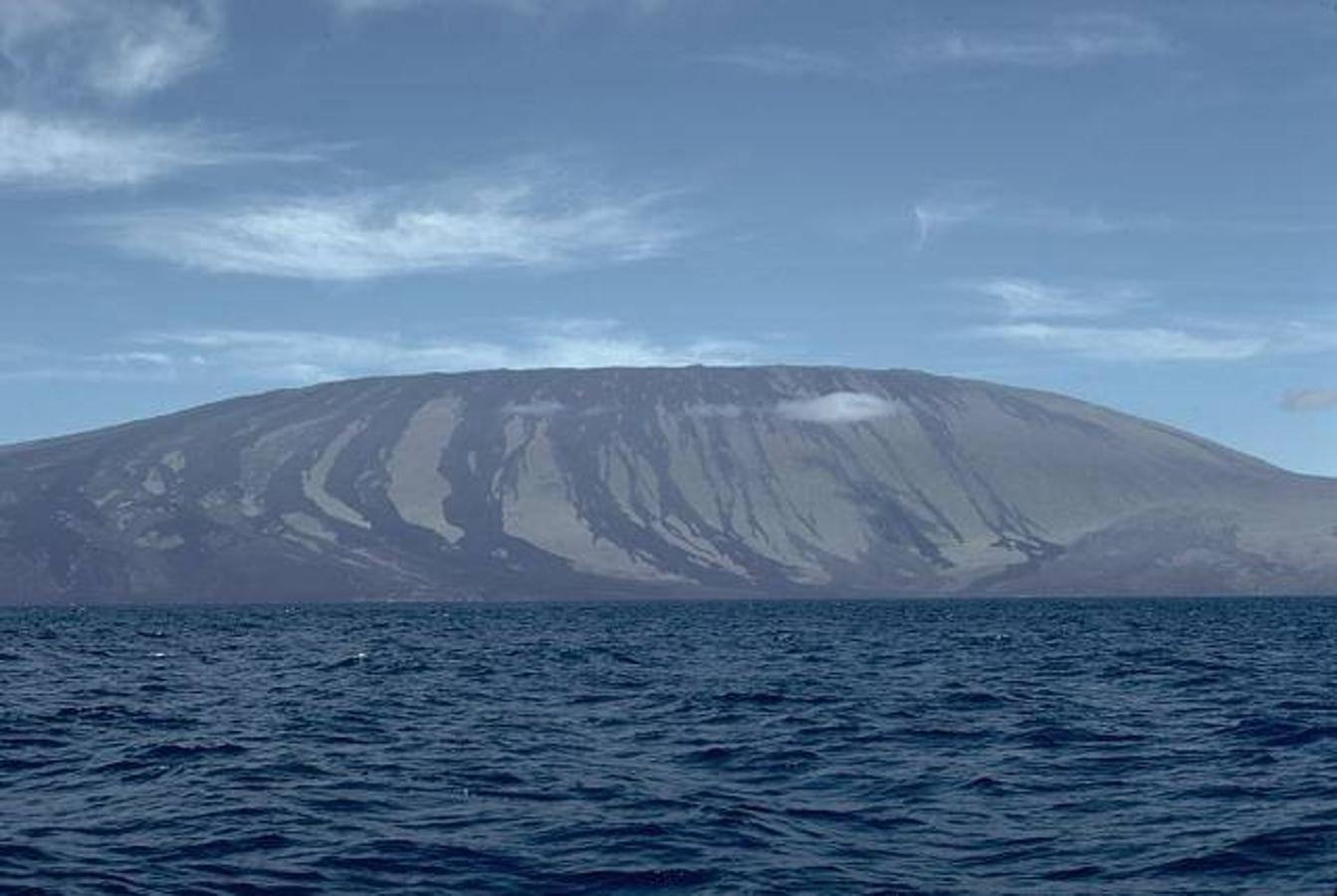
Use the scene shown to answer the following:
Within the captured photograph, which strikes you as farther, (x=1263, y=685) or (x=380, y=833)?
(x=1263, y=685)

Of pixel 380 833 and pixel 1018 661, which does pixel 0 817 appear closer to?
pixel 380 833

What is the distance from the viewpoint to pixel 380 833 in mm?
24344

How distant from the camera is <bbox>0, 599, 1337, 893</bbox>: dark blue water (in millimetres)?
21766

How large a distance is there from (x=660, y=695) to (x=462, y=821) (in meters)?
24.2

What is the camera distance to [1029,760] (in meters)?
32.5

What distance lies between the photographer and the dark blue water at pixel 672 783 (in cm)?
2177

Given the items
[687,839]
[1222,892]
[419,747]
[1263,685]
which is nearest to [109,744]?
[419,747]

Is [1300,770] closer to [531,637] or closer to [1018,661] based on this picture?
[1018,661]

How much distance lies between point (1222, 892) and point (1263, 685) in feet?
110

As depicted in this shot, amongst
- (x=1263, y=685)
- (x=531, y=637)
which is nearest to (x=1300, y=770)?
(x=1263, y=685)

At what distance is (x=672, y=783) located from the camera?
29734 mm

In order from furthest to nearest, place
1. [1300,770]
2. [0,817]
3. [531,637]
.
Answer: [531,637]
[1300,770]
[0,817]

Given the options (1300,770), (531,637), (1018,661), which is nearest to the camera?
(1300,770)

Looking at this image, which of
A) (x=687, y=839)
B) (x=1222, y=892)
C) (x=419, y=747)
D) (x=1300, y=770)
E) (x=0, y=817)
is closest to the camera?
(x=1222, y=892)
